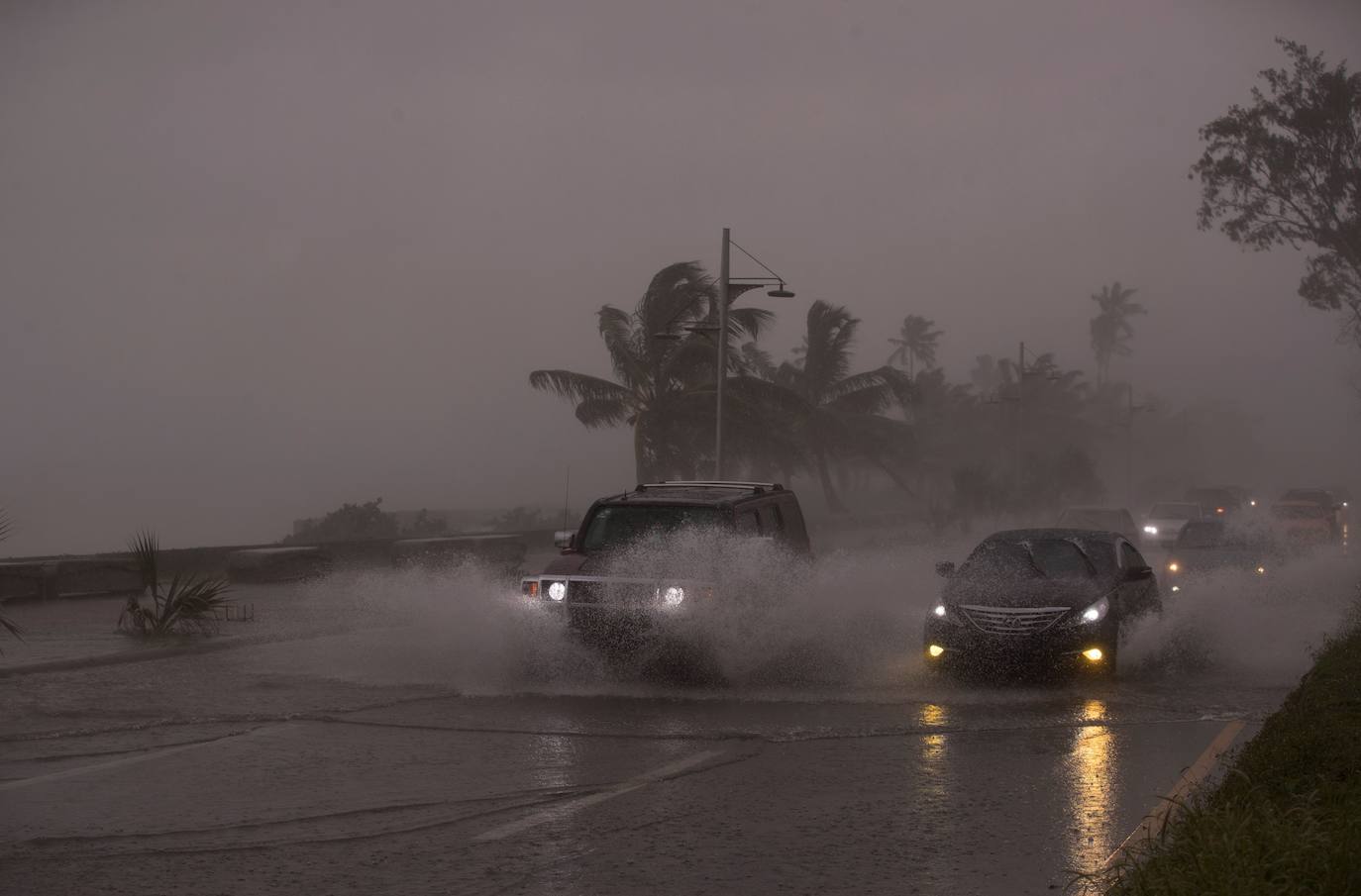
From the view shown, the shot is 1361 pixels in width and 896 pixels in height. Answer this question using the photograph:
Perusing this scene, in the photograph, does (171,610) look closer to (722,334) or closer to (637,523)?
(637,523)

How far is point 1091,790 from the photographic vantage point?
27.7 ft

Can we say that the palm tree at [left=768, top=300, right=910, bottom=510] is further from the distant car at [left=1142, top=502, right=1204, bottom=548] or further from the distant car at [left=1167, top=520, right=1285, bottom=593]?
the distant car at [left=1167, top=520, right=1285, bottom=593]

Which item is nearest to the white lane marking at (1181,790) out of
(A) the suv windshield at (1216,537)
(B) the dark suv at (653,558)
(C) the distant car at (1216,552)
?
(B) the dark suv at (653,558)

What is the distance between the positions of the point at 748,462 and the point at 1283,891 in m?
43.0

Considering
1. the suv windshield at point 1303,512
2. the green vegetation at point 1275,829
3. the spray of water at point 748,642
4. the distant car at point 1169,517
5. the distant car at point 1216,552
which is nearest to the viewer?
the green vegetation at point 1275,829

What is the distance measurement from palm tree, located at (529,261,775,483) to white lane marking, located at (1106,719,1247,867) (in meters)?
30.1

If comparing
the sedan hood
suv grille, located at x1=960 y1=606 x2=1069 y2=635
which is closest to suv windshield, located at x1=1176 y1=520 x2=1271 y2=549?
the sedan hood

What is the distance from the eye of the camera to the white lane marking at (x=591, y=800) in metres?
7.40

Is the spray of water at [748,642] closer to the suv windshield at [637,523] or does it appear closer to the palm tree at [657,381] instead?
the suv windshield at [637,523]

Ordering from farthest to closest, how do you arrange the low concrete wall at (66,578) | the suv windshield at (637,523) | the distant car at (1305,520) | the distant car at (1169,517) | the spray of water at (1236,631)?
the distant car at (1169,517) < the distant car at (1305,520) < the low concrete wall at (66,578) < the spray of water at (1236,631) < the suv windshield at (637,523)

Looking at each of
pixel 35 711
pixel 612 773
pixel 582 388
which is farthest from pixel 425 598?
pixel 582 388

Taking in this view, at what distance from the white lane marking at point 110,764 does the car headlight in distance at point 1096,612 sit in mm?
7329

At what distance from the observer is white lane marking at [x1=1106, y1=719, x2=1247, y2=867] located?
6.62m

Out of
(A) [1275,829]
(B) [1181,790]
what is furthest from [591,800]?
(A) [1275,829]
